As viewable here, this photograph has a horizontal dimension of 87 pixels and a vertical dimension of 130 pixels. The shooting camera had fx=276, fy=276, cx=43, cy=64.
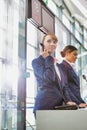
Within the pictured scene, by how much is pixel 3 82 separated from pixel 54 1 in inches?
94.5

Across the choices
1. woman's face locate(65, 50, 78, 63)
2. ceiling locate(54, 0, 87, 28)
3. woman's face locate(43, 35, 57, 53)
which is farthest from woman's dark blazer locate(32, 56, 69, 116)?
ceiling locate(54, 0, 87, 28)

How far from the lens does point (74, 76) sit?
396 cm

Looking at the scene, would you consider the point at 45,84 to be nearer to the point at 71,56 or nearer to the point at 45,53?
the point at 45,53

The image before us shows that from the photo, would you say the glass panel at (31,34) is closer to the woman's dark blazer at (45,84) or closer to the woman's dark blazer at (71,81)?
the woman's dark blazer at (45,84)

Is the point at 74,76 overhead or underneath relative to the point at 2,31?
underneath

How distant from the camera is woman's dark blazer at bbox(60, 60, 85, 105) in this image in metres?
3.82

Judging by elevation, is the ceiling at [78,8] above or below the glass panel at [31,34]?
above

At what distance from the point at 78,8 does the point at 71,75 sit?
2.22m

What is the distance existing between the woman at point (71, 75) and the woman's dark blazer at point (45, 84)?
0.38 m

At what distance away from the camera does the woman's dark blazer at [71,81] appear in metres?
3.82

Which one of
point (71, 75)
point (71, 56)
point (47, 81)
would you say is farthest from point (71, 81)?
point (47, 81)

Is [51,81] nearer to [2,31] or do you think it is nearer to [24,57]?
[24,57]

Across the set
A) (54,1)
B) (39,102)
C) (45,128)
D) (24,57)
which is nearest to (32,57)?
(24,57)

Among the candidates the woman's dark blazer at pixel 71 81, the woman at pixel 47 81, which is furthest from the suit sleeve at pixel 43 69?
the woman's dark blazer at pixel 71 81
